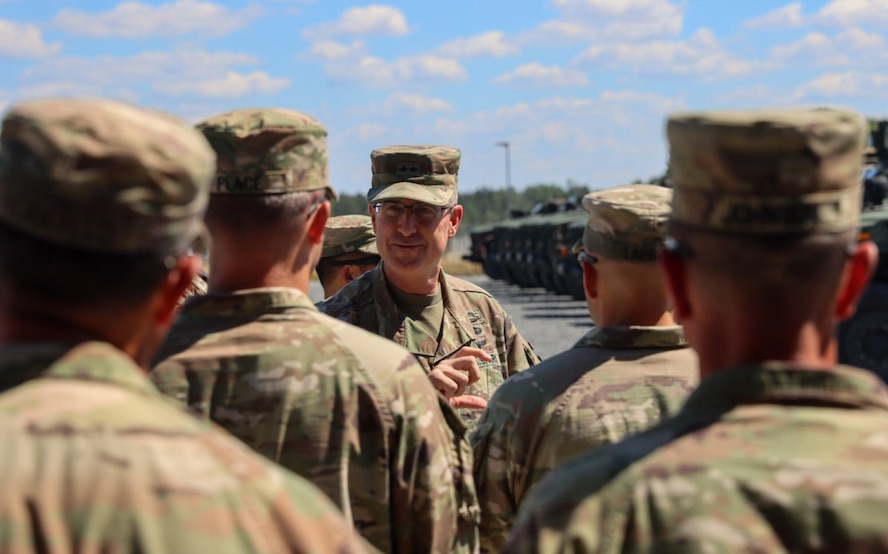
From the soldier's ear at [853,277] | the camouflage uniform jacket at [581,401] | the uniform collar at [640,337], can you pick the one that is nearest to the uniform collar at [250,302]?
the camouflage uniform jacket at [581,401]

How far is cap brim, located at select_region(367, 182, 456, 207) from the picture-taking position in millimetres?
5352

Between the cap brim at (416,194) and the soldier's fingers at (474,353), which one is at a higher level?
the cap brim at (416,194)

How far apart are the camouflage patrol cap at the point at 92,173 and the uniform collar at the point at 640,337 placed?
1.62 m

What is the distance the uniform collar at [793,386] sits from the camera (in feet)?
6.55

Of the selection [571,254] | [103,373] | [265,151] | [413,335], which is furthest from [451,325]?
[571,254]

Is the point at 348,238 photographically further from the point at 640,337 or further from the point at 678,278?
the point at 678,278

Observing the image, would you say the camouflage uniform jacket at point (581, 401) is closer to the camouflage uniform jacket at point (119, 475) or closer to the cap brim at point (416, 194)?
the camouflage uniform jacket at point (119, 475)

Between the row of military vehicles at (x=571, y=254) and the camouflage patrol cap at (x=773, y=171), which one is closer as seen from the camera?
the camouflage patrol cap at (x=773, y=171)

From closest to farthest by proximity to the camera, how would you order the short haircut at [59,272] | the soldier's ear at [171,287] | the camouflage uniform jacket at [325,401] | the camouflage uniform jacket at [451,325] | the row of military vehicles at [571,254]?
1. the short haircut at [59,272]
2. the soldier's ear at [171,287]
3. the camouflage uniform jacket at [325,401]
4. the camouflage uniform jacket at [451,325]
5. the row of military vehicles at [571,254]

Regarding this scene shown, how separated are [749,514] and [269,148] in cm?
157

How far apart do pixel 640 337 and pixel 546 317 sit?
2231 centimetres

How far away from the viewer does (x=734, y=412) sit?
2018mm

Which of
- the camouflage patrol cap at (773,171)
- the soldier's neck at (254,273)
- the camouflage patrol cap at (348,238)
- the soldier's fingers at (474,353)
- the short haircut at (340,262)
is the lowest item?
the soldier's fingers at (474,353)

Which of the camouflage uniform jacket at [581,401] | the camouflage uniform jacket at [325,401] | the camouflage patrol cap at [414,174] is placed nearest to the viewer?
the camouflage uniform jacket at [325,401]
